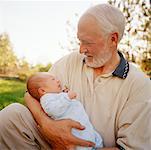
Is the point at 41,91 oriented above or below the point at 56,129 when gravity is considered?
above

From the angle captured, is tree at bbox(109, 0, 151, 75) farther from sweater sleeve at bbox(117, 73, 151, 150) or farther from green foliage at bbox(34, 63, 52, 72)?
sweater sleeve at bbox(117, 73, 151, 150)

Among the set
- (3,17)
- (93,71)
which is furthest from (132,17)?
(93,71)

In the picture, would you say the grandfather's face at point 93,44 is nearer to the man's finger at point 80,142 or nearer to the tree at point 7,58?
the man's finger at point 80,142

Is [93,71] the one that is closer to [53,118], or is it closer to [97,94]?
[97,94]

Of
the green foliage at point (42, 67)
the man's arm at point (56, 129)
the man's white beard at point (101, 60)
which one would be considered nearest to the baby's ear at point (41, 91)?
the man's arm at point (56, 129)

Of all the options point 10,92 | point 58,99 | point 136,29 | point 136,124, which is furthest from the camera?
point 10,92

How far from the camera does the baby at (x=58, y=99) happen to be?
203cm

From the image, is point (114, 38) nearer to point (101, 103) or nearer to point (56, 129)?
point (101, 103)

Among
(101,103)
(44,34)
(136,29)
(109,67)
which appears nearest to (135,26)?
(136,29)

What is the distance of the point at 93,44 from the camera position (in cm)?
217

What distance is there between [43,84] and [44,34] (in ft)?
14.7

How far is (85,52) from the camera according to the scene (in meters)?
2.19

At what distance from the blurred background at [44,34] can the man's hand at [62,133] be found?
8.87 ft

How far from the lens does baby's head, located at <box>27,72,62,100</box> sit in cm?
208
